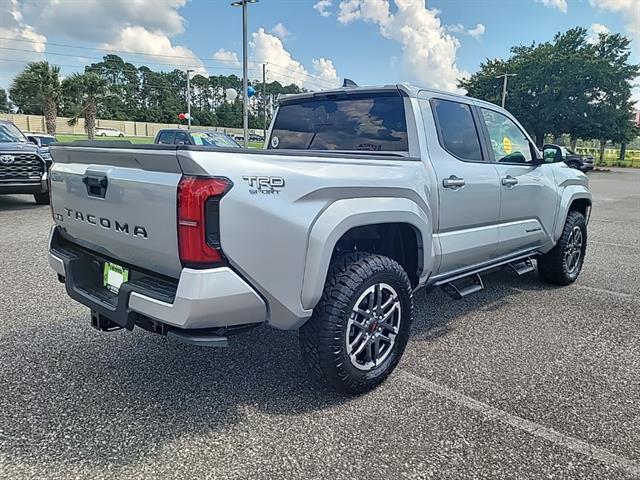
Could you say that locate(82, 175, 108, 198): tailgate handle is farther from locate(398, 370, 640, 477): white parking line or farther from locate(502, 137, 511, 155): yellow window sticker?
locate(502, 137, 511, 155): yellow window sticker

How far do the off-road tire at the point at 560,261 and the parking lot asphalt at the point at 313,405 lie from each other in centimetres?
87

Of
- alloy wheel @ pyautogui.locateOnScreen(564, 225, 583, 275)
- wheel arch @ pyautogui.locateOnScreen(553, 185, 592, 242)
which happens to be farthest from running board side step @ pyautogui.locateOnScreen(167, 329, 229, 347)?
alloy wheel @ pyautogui.locateOnScreen(564, 225, 583, 275)

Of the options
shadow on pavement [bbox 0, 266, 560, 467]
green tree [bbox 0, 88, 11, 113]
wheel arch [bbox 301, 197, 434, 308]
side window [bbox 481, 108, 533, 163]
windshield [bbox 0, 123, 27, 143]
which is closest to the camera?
shadow on pavement [bbox 0, 266, 560, 467]

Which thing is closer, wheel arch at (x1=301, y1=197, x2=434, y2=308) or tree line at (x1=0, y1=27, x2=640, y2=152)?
wheel arch at (x1=301, y1=197, x2=434, y2=308)

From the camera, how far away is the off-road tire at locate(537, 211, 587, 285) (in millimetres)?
5078

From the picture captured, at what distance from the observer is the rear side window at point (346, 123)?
3.43 m

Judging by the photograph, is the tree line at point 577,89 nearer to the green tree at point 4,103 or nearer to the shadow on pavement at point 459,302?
the shadow on pavement at point 459,302

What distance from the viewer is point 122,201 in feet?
7.96

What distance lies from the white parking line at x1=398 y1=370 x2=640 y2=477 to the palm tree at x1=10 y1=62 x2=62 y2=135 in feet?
147

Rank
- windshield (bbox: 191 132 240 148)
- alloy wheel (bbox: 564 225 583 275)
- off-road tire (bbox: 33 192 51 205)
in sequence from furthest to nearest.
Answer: windshield (bbox: 191 132 240 148) < off-road tire (bbox: 33 192 51 205) < alloy wheel (bbox: 564 225 583 275)

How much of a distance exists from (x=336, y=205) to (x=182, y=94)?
108 m

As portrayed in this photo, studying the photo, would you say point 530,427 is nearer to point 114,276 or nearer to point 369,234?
point 369,234

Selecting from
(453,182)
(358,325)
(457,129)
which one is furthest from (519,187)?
(358,325)

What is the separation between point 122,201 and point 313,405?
150 centimetres
